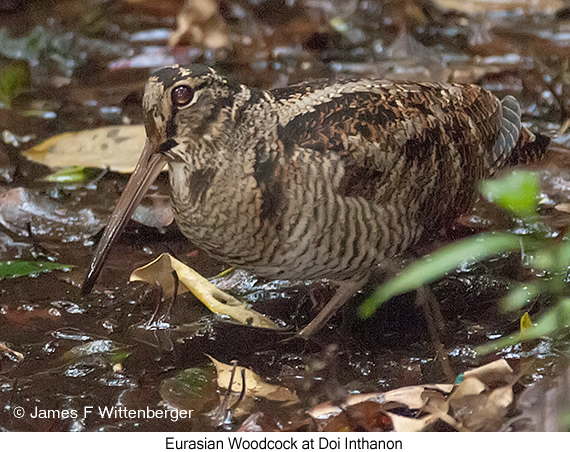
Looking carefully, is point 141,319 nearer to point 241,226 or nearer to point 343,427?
point 241,226

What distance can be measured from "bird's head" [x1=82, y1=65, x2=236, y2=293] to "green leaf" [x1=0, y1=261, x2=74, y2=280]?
0.36 metres

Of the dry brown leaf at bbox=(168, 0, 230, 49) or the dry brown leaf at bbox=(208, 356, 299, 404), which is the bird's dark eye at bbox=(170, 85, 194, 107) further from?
the dry brown leaf at bbox=(168, 0, 230, 49)

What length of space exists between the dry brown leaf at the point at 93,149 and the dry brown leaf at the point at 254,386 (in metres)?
0.76

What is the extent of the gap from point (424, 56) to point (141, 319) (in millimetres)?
1034

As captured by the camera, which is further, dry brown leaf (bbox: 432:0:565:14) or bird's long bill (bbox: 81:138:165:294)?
dry brown leaf (bbox: 432:0:565:14)

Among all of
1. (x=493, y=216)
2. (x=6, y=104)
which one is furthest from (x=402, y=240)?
(x=6, y=104)

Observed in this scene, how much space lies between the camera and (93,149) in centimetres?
209

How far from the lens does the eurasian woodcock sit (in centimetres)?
143

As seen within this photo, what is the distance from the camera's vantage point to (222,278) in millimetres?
1757

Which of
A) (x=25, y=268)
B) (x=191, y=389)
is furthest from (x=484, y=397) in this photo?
(x=25, y=268)

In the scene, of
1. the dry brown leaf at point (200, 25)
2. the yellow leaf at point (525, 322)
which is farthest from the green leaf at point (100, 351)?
the dry brown leaf at point (200, 25)

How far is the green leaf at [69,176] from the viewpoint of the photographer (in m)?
2.05

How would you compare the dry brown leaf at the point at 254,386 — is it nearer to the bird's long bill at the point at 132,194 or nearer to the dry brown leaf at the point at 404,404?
the dry brown leaf at the point at 404,404

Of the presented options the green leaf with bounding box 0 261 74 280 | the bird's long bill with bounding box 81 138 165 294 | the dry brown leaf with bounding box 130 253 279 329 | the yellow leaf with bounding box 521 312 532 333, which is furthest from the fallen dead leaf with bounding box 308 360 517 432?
the green leaf with bounding box 0 261 74 280
